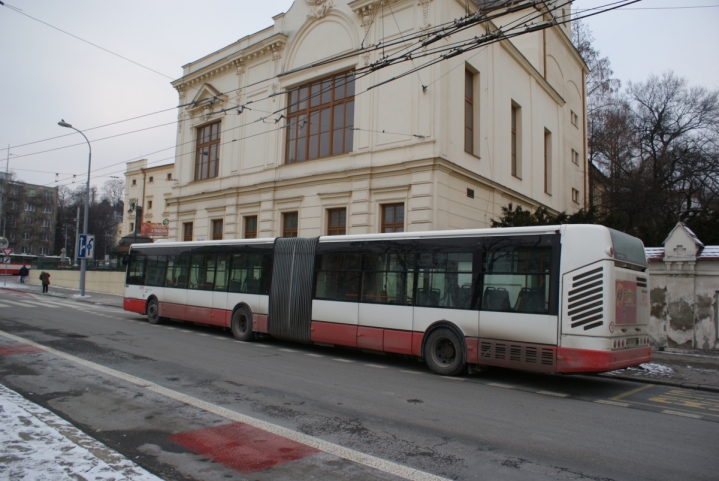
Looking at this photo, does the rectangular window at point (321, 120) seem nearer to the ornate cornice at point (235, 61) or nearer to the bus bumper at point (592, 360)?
the ornate cornice at point (235, 61)

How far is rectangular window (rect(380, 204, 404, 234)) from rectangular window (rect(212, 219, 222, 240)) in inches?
447

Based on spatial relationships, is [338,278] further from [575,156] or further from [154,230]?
[154,230]

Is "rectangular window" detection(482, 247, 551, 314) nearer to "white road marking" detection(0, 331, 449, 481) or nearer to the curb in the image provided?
the curb

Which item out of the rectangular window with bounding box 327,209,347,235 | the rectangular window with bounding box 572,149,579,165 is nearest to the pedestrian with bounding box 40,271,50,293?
the rectangular window with bounding box 327,209,347,235

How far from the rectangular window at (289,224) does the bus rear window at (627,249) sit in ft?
52.1

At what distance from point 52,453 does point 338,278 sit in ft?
27.1

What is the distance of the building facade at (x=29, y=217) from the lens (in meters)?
79.3

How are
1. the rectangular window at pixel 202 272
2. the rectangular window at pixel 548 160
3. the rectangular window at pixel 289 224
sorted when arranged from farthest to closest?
the rectangular window at pixel 548 160
the rectangular window at pixel 289 224
the rectangular window at pixel 202 272

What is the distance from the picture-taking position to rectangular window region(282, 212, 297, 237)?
23.6m

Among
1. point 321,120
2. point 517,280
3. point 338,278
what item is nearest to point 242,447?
point 517,280

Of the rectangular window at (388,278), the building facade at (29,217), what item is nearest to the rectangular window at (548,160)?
the rectangular window at (388,278)

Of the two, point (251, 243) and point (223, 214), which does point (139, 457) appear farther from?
point (223, 214)

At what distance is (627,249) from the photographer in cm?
941

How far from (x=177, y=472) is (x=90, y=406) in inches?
117
